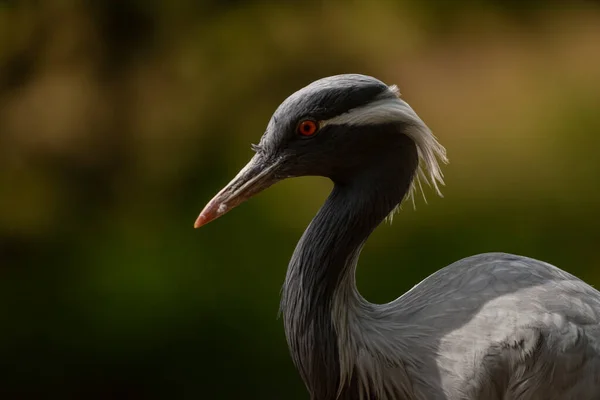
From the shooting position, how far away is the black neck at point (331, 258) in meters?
1.70

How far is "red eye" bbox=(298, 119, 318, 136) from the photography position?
1.63m

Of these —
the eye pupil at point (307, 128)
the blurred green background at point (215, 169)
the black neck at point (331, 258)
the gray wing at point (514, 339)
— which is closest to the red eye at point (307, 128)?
the eye pupil at point (307, 128)

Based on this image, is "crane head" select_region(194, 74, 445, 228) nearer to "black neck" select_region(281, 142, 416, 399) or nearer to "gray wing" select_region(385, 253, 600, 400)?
"black neck" select_region(281, 142, 416, 399)

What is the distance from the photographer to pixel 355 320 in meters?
1.77

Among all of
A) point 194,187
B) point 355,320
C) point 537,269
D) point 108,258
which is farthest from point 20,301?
point 537,269

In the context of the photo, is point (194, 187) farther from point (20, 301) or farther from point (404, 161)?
point (404, 161)

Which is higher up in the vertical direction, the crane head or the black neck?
the crane head

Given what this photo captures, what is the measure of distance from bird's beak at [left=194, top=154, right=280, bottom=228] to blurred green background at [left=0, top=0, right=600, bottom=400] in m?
1.50

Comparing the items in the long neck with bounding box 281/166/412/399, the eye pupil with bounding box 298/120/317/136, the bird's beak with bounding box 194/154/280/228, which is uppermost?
the eye pupil with bounding box 298/120/317/136

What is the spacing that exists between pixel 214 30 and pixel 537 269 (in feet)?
6.44

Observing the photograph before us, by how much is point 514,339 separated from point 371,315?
29cm

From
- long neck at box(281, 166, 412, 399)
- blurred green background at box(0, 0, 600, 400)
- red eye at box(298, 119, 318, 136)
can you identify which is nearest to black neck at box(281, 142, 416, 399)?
long neck at box(281, 166, 412, 399)

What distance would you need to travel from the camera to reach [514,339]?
5.54ft

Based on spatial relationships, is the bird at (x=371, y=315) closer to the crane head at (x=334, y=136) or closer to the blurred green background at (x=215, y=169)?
the crane head at (x=334, y=136)
